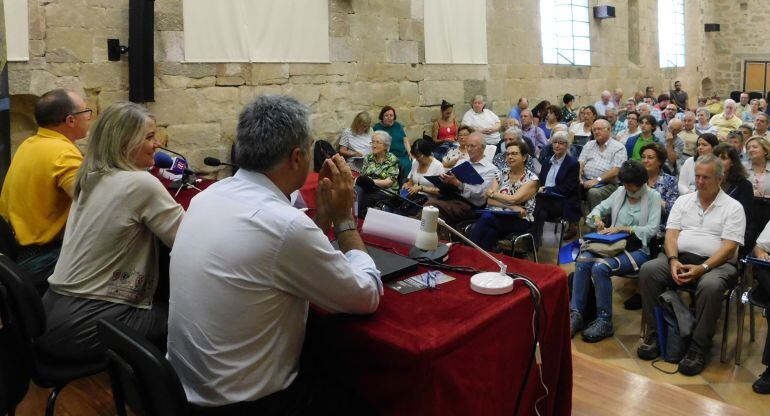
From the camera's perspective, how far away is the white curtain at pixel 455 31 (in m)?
8.41

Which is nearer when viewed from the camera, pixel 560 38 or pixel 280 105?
pixel 280 105

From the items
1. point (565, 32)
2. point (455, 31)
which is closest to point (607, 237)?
point (455, 31)

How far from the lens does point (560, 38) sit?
435 inches

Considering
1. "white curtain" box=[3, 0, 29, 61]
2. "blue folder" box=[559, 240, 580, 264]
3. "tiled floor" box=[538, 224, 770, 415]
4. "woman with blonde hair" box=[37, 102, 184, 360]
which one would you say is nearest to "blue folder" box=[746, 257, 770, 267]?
"tiled floor" box=[538, 224, 770, 415]

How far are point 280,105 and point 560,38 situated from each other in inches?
408

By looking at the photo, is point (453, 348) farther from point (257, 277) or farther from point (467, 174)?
point (467, 174)

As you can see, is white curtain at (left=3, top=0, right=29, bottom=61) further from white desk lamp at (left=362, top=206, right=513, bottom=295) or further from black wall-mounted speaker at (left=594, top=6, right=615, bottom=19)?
black wall-mounted speaker at (left=594, top=6, right=615, bottom=19)

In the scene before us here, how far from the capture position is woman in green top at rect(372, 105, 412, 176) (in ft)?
Answer: 24.9

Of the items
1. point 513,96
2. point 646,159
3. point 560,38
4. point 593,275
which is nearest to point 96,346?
point 593,275

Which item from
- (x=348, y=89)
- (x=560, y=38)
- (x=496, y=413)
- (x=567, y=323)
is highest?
(x=560, y=38)

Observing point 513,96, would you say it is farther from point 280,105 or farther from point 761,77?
point 761,77

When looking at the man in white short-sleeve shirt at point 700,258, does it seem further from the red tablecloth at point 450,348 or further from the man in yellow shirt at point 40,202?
the man in yellow shirt at point 40,202

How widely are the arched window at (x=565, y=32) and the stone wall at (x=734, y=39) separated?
24.5 feet

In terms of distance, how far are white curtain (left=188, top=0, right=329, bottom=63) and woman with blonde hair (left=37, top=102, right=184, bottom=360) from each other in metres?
3.95
